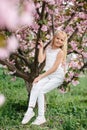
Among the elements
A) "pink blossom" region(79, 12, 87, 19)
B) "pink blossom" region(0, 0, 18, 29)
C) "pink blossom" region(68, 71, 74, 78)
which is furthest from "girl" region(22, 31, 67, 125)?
"pink blossom" region(0, 0, 18, 29)

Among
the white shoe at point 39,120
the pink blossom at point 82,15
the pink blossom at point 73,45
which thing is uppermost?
the pink blossom at point 82,15

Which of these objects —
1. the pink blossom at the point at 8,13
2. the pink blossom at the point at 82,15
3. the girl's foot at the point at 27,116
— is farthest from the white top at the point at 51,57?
the pink blossom at the point at 8,13

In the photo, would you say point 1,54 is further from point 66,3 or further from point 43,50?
point 66,3

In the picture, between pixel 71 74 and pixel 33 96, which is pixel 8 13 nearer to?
pixel 33 96

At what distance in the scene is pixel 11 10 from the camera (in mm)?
692

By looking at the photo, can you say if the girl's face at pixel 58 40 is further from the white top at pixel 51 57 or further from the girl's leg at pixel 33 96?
the girl's leg at pixel 33 96

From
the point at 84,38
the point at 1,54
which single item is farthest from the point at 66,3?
the point at 1,54

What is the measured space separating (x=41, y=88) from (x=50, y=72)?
367 millimetres

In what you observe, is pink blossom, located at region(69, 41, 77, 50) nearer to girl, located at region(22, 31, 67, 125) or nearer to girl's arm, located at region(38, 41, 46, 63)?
girl, located at region(22, 31, 67, 125)

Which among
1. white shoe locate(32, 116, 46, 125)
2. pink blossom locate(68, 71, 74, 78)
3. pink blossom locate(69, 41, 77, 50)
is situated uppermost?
pink blossom locate(69, 41, 77, 50)

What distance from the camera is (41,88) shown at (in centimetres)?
575

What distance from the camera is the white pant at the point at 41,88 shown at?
570cm

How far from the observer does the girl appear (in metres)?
5.42

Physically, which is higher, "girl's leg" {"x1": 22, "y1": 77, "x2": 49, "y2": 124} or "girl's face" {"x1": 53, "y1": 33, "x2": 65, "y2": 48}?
"girl's face" {"x1": 53, "y1": 33, "x2": 65, "y2": 48}
